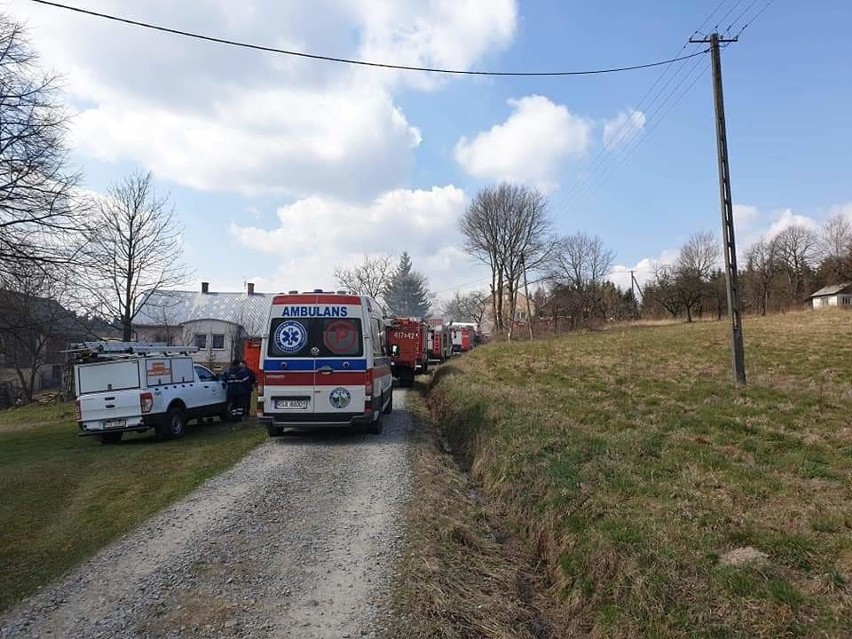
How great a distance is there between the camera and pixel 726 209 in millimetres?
14562

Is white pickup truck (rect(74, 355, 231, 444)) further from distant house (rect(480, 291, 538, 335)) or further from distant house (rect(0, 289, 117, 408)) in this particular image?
distant house (rect(480, 291, 538, 335))

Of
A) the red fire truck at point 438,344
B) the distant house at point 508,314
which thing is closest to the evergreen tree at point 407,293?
the distant house at point 508,314

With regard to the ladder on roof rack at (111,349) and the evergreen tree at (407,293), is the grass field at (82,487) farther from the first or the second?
the evergreen tree at (407,293)

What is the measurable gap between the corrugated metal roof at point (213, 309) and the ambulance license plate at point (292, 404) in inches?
1725

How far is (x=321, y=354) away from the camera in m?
11.4

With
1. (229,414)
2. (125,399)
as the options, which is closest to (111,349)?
(125,399)

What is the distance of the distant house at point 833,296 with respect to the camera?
184ft

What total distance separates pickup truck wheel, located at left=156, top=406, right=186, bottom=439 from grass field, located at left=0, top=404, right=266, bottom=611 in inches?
11.8

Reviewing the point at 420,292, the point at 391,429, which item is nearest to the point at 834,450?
the point at 391,429

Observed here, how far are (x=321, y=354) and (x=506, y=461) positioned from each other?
14.9 feet

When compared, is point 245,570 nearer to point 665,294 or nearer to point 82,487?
point 82,487

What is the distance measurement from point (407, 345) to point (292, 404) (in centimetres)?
1488

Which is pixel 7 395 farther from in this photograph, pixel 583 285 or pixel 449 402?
pixel 583 285

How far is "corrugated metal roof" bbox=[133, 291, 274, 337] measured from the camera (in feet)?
174
